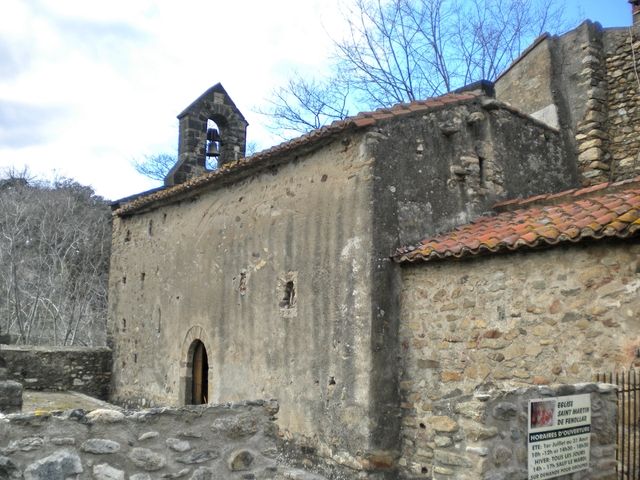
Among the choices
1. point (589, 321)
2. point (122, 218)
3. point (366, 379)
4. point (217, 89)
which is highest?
point (217, 89)

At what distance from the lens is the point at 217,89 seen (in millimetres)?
13992

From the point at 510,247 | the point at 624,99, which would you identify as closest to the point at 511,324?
the point at 510,247

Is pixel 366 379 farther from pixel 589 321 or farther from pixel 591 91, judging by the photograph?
pixel 591 91

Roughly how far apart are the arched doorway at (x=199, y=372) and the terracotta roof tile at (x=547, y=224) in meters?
4.95

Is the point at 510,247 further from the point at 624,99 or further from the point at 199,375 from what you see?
the point at 199,375

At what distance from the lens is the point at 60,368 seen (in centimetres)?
1298

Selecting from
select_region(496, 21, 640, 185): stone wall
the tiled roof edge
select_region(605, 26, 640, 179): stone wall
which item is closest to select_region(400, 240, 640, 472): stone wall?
the tiled roof edge

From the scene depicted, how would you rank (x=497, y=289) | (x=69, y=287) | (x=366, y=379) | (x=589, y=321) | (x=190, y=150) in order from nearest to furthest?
1. (x=589, y=321)
2. (x=497, y=289)
3. (x=366, y=379)
4. (x=190, y=150)
5. (x=69, y=287)

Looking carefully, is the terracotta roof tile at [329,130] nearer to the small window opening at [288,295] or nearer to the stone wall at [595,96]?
the small window opening at [288,295]

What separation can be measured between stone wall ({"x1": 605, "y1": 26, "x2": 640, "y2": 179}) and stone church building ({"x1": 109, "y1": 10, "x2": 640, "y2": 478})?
0.03 meters

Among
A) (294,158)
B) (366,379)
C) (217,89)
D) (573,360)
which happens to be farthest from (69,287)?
(573,360)

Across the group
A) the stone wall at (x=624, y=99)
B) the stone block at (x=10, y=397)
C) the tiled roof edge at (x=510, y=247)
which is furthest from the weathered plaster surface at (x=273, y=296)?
the stone wall at (x=624, y=99)

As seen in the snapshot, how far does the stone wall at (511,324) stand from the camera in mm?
5500

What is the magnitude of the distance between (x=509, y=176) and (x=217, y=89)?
7962 mm
